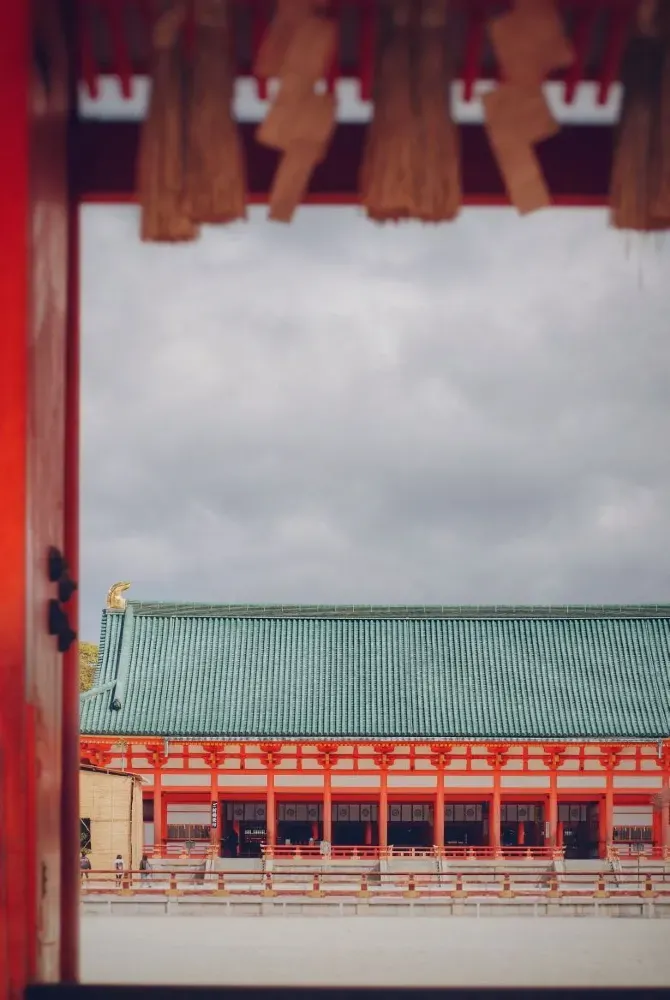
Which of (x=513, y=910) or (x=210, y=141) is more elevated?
(x=210, y=141)

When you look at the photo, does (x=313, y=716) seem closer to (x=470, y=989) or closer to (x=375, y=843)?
(x=375, y=843)

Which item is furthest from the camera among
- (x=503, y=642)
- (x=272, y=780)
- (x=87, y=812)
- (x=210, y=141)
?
(x=503, y=642)

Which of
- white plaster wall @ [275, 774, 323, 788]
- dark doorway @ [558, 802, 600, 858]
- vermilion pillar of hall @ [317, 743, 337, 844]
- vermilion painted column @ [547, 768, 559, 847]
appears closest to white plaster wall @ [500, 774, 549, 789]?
vermilion painted column @ [547, 768, 559, 847]

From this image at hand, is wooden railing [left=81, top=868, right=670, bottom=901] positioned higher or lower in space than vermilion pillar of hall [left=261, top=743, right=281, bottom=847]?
lower

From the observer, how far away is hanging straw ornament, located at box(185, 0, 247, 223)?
262 centimetres

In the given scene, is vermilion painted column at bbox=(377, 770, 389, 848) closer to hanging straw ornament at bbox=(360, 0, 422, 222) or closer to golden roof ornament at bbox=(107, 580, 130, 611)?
Answer: golden roof ornament at bbox=(107, 580, 130, 611)

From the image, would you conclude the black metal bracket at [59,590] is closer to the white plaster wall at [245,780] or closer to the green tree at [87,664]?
the white plaster wall at [245,780]

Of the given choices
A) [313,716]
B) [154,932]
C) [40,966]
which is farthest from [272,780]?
[40,966]

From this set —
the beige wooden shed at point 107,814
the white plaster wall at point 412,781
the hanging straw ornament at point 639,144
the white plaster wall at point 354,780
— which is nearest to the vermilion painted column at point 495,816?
the white plaster wall at point 412,781

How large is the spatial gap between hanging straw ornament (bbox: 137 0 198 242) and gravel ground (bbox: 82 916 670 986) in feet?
9.24

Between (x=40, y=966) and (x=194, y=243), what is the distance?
1.72m

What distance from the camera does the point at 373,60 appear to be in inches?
105

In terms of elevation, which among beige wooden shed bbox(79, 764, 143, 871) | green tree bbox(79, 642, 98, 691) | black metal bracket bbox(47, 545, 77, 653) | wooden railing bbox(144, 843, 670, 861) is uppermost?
black metal bracket bbox(47, 545, 77, 653)

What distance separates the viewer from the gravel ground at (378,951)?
6008mm
